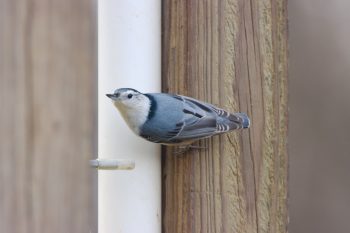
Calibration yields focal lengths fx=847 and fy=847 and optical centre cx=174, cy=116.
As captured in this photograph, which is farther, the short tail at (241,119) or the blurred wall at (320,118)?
the blurred wall at (320,118)

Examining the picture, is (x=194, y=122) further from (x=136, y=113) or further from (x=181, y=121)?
(x=136, y=113)

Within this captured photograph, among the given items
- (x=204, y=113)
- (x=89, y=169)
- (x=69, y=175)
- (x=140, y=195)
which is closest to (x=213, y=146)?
(x=204, y=113)

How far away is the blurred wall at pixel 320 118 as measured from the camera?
2.69 metres

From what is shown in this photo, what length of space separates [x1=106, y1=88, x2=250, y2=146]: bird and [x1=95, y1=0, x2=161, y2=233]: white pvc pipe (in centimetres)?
6

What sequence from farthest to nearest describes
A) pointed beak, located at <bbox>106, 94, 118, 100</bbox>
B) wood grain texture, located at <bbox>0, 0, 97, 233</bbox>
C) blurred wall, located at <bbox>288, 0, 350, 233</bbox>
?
1. blurred wall, located at <bbox>288, 0, 350, 233</bbox>
2. pointed beak, located at <bbox>106, 94, 118, 100</bbox>
3. wood grain texture, located at <bbox>0, 0, 97, 233</bbox>

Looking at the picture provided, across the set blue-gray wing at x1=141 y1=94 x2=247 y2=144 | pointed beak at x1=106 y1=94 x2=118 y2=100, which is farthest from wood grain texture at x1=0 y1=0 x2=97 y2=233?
blue-gray wing at x1=141 y1=94 x2=247 y2=144

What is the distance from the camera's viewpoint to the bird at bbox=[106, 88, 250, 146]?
192 cm

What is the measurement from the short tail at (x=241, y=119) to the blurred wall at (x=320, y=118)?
75cm

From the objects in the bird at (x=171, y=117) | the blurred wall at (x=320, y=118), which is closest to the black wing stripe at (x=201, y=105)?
the bird at (x=171, y=117)

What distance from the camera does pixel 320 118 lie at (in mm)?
2779

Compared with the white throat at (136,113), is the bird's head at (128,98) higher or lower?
higher

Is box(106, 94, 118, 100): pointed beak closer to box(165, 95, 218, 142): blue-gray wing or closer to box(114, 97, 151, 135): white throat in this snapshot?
box(114, 97, 151, 135): white throat

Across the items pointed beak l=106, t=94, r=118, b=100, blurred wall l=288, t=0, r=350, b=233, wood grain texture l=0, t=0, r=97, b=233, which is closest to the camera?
wood grain texture l=0, t=0, r=97, b=233

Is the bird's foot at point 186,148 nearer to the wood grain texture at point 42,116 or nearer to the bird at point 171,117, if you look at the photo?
the bird at point 171,117
